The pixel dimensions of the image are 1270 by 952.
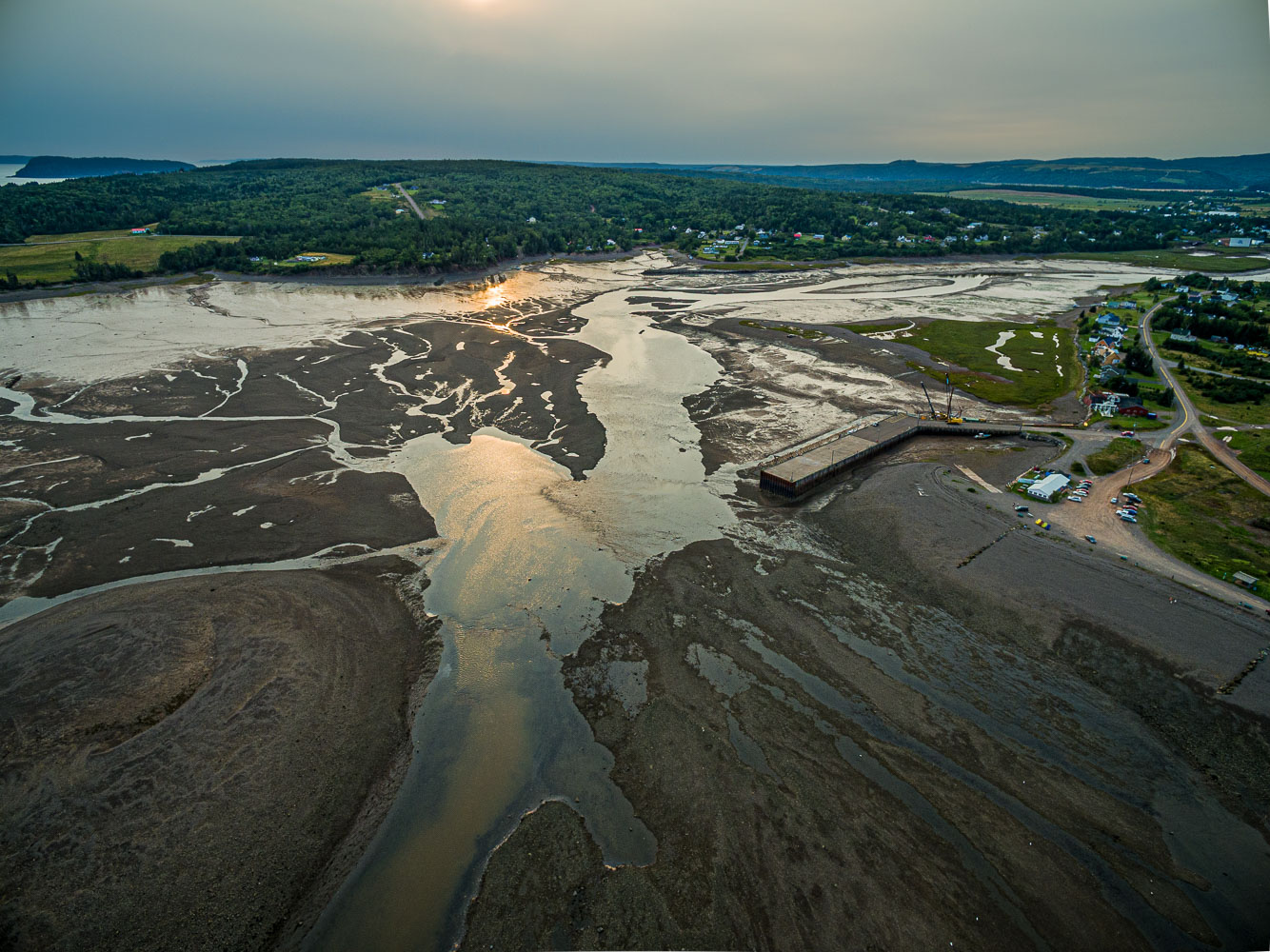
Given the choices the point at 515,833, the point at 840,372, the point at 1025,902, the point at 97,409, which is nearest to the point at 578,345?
the point at 840,372

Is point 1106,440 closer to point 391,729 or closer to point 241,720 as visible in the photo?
point 391,729

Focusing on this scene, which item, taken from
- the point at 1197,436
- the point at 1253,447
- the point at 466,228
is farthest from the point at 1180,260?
the point at 466,228

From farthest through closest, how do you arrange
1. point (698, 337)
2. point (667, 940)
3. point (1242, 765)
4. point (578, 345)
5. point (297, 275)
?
1. point (297, 275)
2. point (698, 337)
3. point (578, 345)
4. point (1242, 765)
5. point (667, 940)

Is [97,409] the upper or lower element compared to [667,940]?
upper

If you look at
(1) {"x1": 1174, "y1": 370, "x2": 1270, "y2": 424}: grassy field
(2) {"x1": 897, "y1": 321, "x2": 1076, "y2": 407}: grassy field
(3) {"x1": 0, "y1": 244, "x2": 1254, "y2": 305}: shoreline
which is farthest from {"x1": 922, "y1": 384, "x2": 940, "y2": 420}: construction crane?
(3) {"x1": 0, "y1": 244, "x2": 1254, "y2": 305}: shoreline

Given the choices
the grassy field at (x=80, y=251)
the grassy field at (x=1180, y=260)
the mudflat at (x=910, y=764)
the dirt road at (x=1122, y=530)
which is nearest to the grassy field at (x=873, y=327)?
the dirt road at (x=1122, y=530)
